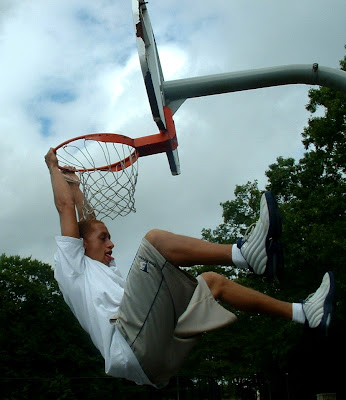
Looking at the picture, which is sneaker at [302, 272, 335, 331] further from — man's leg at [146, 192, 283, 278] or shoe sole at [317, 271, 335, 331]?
man's leg at [146, 192, 283, 278]

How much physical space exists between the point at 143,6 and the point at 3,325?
2752 centimetres

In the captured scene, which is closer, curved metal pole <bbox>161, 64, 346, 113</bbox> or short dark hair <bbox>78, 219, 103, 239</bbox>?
curved metal pole <bbox>161, 64, 346, 113</bbox>

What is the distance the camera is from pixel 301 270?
62.1 ft

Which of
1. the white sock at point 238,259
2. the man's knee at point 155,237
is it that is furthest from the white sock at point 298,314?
the man's knee at point 155,237

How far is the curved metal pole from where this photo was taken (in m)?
4.44

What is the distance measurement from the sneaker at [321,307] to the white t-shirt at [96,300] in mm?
1346

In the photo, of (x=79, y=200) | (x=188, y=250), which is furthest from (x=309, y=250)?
(x=188, y=250)

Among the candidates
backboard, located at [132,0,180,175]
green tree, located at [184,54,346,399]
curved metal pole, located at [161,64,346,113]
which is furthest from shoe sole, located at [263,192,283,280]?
green tree, located at [184,54,346,399]

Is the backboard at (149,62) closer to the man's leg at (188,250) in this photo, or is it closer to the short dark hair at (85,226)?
the short dark hair at (85,226)

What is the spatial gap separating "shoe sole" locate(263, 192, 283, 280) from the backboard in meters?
1.34

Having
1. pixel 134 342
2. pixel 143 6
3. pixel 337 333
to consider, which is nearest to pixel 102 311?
pixel 134 342

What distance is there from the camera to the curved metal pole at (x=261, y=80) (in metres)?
4.44

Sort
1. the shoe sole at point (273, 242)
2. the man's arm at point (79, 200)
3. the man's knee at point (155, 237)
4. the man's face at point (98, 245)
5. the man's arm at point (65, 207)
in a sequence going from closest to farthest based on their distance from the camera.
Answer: the shoe sole at point (273, 242)
the man's knee at point (155, 237)
the man's arm at point (65, 207)
the man's face at point (98, 245)
the man's arm at point (79, 200)

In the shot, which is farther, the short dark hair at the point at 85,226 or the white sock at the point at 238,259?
the short dark hair at the point at 85,226
